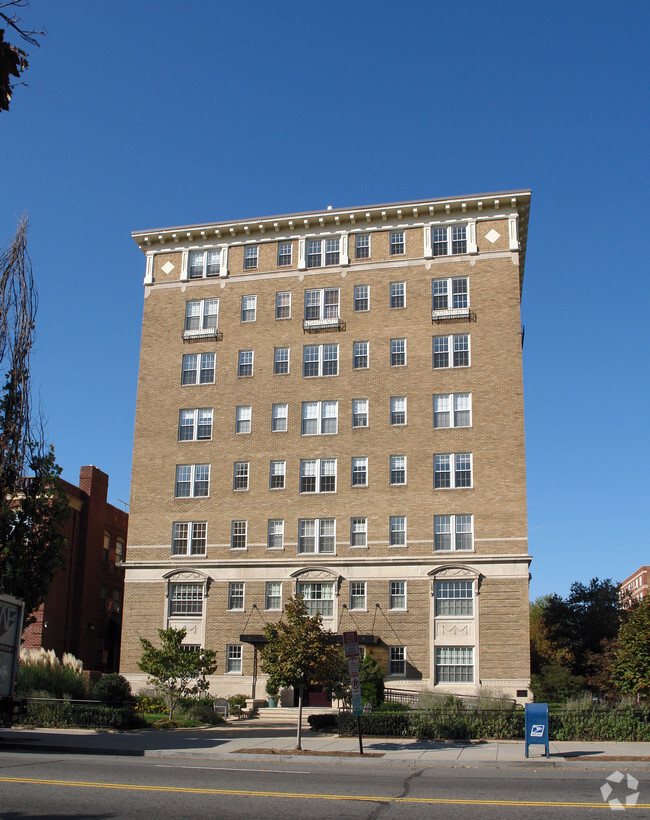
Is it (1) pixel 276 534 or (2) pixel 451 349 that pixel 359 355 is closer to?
(2) pixel 451 349

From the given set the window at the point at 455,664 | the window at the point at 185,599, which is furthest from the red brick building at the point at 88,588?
Answer: the window at the point at 455,664

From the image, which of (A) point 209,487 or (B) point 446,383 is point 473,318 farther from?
(A) point 209,487

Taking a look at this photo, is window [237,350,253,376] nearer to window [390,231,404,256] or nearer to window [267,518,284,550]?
window [267,518,284,550]

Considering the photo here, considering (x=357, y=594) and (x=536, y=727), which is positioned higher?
(x=357, y=594)

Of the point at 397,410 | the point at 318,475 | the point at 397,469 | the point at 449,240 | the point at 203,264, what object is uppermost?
the point at 449,240

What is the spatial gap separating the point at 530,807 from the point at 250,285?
3772 cm

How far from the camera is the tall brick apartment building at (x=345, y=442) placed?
40250 millimetres

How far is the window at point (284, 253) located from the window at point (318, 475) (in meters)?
11.7

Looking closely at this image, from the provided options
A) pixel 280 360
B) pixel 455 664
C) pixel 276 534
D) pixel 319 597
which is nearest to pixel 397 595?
pixel 319 597

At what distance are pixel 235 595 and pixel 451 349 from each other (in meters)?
17.1

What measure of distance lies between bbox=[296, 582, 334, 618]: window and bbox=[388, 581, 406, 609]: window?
9.91ft

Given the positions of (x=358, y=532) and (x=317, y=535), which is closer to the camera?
(x=358, y=532)

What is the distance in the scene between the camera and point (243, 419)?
4534cm

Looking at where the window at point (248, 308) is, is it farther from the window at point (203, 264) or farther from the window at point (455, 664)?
the window at point (455, 664)
